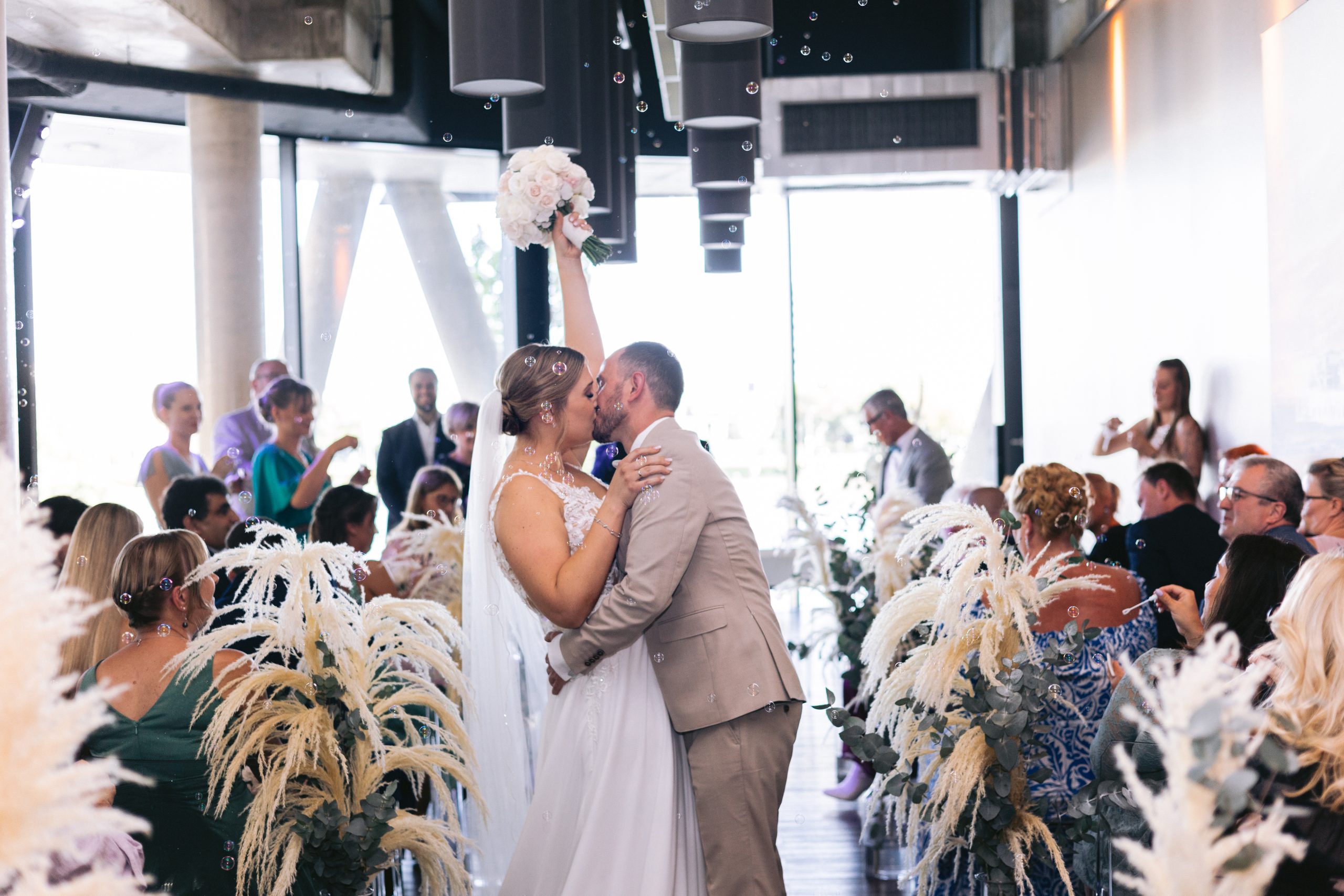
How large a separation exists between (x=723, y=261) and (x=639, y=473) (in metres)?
8.99

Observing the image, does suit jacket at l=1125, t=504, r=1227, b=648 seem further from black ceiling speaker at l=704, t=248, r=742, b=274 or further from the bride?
black ceiling speaker at l=704, t=248, r=742, b=274

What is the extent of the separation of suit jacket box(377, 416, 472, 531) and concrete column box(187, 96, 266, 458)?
3.98ft

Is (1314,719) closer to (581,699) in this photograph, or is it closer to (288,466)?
(581,699)

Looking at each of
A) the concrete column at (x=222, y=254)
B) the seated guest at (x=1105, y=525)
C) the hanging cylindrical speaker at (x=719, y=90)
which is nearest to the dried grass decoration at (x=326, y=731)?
the seated guest at (x=1105, y=525)

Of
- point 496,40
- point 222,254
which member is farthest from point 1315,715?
point 222,254

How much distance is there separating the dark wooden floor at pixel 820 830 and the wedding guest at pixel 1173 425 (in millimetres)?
2216

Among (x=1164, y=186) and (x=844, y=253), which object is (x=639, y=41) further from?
(x=1164, y=186)

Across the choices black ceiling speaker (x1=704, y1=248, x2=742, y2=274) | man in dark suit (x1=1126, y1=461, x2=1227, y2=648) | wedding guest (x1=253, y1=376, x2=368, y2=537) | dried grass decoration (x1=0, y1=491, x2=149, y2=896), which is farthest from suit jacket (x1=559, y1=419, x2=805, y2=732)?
black ceiling speaker (x1=704, y1=248, x2=742, y2=274)

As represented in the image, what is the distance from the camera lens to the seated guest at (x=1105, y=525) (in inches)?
195

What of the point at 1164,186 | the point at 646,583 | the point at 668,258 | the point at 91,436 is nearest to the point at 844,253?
the point at 668,258

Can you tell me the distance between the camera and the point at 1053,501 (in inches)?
145

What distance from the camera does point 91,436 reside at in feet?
25.7

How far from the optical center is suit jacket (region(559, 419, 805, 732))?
269 centimetres

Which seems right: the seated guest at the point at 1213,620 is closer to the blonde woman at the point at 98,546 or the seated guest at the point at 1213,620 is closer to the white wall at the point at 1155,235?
the blonde woman at the point at 98,546
